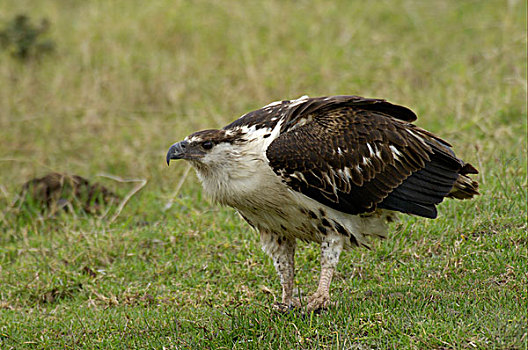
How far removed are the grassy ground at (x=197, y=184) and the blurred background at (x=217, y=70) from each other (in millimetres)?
34

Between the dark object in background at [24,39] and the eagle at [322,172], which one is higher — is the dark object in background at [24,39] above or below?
above

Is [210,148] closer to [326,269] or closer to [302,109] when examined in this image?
[302,109]

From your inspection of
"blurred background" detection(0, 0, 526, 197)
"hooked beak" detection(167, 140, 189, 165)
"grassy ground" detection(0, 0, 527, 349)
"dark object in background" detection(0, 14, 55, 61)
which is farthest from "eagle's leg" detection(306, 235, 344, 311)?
"dark object in background" detection(0, 14, 55, 61)

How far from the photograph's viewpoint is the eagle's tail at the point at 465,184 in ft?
18.6

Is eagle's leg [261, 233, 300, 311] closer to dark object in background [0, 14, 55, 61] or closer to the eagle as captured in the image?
the eagle

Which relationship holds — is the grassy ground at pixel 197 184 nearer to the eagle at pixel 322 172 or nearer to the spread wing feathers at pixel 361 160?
the eagle at pixel 322 172

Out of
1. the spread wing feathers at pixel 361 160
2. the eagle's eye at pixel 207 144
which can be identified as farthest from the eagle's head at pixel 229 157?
the spread wing feathers at pixel 361 160

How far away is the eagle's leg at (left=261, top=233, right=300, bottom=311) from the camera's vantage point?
18.5 ft

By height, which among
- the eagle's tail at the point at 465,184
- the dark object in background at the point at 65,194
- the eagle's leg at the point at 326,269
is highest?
the eagle's tail at the point at 465,184

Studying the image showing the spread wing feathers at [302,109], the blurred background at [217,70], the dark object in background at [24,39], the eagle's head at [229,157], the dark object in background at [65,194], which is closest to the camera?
the eagle's head at [229,157]

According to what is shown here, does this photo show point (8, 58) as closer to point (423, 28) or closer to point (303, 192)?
point (423, 28)

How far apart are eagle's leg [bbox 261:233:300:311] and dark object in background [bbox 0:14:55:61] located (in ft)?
23.6

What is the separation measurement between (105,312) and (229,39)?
6847 mm

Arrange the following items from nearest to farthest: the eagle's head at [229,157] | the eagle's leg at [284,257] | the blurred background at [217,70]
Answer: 1. the eagle's head at [229,157]
2. the eagle's leg at [284,257]
3. the blurred background at [217,70]
